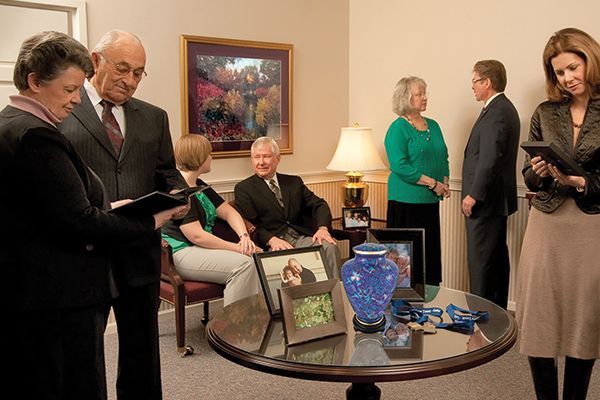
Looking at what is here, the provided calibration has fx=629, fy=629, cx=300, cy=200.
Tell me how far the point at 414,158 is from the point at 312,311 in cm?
248

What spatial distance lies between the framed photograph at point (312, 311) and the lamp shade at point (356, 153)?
2.75 meters

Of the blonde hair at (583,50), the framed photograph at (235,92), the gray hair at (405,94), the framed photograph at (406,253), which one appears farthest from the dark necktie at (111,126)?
the gray hair at (405,94)

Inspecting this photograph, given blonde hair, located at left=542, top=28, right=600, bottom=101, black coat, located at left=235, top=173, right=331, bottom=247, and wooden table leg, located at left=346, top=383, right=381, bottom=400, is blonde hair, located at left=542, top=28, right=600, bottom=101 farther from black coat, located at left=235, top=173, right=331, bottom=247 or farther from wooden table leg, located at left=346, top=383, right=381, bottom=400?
black coat, located at left=235, top=173, right=331, bottom=247

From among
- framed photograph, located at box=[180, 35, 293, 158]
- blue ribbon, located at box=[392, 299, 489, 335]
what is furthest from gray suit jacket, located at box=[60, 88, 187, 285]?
framed photograph, located at box=[180, 35, 293, 158]

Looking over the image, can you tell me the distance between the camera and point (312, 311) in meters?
2.12

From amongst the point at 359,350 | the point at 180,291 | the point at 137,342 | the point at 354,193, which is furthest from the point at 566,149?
the point at 354,193

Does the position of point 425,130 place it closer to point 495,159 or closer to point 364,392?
point 495,159

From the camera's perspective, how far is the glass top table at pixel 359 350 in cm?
186

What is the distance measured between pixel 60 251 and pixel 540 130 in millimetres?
1847

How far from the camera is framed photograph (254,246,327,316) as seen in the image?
7.86ft

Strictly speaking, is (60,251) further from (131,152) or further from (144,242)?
(131,152)

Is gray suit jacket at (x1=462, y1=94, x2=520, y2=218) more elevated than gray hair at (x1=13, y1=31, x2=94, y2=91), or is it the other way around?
gray hair at (x1=13, y1=31, x2=94, y2=91)

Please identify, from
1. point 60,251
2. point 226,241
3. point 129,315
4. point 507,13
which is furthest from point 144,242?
point 507,13

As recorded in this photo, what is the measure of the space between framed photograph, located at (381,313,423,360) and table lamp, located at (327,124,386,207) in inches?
102
